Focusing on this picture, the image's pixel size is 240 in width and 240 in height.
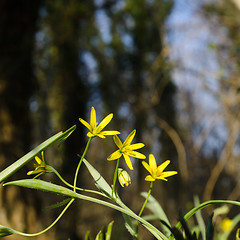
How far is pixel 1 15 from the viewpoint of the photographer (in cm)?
269

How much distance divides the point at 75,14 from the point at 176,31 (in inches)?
72.9

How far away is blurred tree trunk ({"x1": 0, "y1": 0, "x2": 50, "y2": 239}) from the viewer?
7.47 ft

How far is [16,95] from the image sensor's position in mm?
2600

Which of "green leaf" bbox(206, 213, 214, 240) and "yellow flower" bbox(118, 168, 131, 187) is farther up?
"yellow flower" bbox(118, 168, 131, 187)

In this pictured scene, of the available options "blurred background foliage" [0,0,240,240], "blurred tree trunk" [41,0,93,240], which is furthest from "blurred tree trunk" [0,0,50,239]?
"blurred tree trunk" [41,0,93,240]

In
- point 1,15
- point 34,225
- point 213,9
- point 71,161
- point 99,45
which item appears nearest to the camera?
point 34,225

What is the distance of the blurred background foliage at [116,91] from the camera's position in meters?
2.54

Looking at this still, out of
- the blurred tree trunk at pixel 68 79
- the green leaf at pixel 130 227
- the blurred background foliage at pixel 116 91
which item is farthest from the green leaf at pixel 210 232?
the blurred tree trunk at pixel 68 79

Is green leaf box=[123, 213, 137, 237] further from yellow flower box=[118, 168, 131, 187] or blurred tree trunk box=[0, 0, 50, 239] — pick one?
blurred tree trunk box=[0, 0, 50, 239]

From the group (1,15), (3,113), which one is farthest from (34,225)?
(1,15)

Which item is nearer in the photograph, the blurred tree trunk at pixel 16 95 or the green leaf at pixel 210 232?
the green leaf at pixel 210 232

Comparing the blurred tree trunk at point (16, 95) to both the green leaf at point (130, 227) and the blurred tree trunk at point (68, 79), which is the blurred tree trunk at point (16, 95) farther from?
the green leaf at point (130, 227)

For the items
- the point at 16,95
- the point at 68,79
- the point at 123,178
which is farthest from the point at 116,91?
the point at 123,178

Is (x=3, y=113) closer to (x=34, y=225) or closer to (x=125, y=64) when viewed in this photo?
(x=34, y=225)
